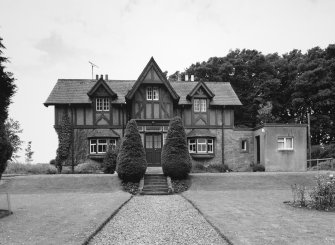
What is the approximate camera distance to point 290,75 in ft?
177

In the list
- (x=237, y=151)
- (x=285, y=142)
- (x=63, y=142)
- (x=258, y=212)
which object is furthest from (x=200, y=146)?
(x=258, y=212)

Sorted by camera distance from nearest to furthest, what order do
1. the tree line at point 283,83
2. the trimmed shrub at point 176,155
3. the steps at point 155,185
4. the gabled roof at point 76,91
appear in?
the steps at point 155,185
the trimmed shrub at point 176,155
the gabled roof at point 76,91
the tree line at point 283,83

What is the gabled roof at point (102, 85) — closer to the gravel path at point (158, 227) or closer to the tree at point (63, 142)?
the tree at point (63, 142)

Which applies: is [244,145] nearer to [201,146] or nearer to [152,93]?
[201,146]

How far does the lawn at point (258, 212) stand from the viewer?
10891 mm

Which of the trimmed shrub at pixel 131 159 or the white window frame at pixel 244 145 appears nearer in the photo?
the trimmed shrub at pixel 131 159

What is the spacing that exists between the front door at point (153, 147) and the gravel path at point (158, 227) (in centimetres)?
1557

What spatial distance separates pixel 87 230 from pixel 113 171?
19240 millimetres

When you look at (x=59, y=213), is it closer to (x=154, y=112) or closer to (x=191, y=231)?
(x=191, y=231)

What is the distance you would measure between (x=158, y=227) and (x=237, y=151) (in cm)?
2465

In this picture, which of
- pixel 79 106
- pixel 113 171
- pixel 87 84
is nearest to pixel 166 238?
pixel 113 171

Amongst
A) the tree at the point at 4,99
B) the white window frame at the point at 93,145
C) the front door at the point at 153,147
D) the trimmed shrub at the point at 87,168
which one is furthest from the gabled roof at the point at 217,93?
the tree at the point at 4,99

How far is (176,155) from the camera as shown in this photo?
25906mm

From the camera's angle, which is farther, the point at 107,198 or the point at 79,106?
the point at 79,106
